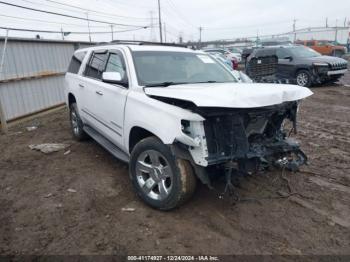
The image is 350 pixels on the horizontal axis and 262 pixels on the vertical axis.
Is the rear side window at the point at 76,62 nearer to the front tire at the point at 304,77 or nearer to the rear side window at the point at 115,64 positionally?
the rear side window at the point at 115,64

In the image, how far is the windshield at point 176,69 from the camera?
12.8ft

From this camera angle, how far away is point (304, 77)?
1280 cm

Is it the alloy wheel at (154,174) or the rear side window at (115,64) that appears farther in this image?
the rear side window at (115,64)

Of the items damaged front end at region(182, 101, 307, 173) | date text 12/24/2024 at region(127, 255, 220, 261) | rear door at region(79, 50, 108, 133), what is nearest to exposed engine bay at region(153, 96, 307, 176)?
damaged front end at region(182, 101, 307, 173)

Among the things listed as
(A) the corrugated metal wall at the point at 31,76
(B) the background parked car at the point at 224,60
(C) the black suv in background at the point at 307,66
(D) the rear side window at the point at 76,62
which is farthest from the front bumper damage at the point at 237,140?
(C) the black suv in background at the point at 307,66

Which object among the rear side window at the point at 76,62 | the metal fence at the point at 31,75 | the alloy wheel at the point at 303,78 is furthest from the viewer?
the alloy wheel at the point at 303,78

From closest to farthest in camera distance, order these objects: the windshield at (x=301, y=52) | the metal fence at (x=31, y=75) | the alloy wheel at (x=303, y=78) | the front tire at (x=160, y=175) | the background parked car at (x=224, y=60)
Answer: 1. the front tire at (x=160, y=175)
2. the background parked car at (x=224, y=60)
3. the metal fence at (x=31, y=75)
4. the alloy wheel at (x=303, y=78)
5. the windshield at (x=301, y=52)

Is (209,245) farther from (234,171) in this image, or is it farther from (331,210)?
(331,210)

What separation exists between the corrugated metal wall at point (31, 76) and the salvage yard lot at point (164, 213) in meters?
3.69

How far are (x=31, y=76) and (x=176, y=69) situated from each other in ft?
22.4

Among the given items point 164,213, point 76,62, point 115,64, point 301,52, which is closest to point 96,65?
point 115,64

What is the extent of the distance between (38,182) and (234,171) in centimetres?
298

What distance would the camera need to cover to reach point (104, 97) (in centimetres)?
441

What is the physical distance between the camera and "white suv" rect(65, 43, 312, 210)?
2965 mm
